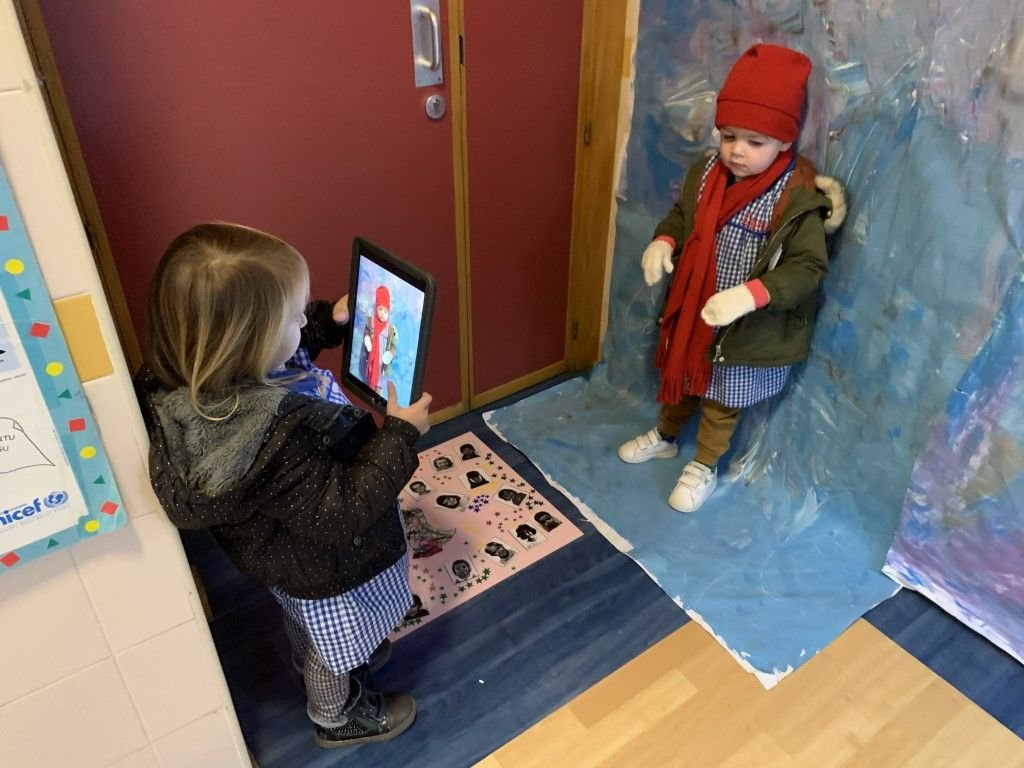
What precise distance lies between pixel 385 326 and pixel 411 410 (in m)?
0.14

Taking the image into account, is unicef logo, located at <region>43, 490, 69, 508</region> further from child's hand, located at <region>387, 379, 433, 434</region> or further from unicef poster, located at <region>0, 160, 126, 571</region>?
child's hand, located at <region>387, 379, 433, 434</region>

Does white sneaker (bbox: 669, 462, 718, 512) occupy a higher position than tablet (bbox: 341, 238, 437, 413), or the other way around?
tablet (bbox: 341, 238, 437, 413)

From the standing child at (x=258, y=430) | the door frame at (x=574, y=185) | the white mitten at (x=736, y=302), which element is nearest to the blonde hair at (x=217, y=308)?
the standing child at (x=258, y=430)

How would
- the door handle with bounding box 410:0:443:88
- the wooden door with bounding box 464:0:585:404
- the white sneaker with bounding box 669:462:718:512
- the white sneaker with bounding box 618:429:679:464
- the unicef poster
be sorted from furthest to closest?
the white sneaker with bounding box 618:429:679:464 → the white sneaker with bounding box 669:462:718:512 → the wooden door with bounding box 464:0:585:404 → the door handle with bounding box 410:0:443:88 → the unicef poster

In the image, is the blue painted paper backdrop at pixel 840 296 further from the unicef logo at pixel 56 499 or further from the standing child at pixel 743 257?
the unicef logo at pixel 56 499

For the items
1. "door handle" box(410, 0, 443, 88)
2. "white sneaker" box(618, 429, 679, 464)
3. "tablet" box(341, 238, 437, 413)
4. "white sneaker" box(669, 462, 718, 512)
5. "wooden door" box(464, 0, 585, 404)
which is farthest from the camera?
"white sneaker" box(618, 429, 679, 464)

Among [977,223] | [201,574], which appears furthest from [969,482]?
[201,574]

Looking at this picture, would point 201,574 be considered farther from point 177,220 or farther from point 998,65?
point 998,65

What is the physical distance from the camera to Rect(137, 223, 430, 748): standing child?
2.86ft

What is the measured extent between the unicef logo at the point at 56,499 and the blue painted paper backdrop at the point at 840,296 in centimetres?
120

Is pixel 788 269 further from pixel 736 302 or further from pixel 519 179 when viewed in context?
pixel 519 179

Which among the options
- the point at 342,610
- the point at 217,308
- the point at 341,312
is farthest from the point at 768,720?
the point at 217,308

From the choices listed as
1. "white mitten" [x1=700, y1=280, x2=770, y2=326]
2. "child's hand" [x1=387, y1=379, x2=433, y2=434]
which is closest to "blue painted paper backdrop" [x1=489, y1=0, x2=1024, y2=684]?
"white mitten" [x1=700, y1=280, x2=770, y2=326]

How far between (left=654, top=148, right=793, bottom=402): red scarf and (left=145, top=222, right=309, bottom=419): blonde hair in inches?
36.7
